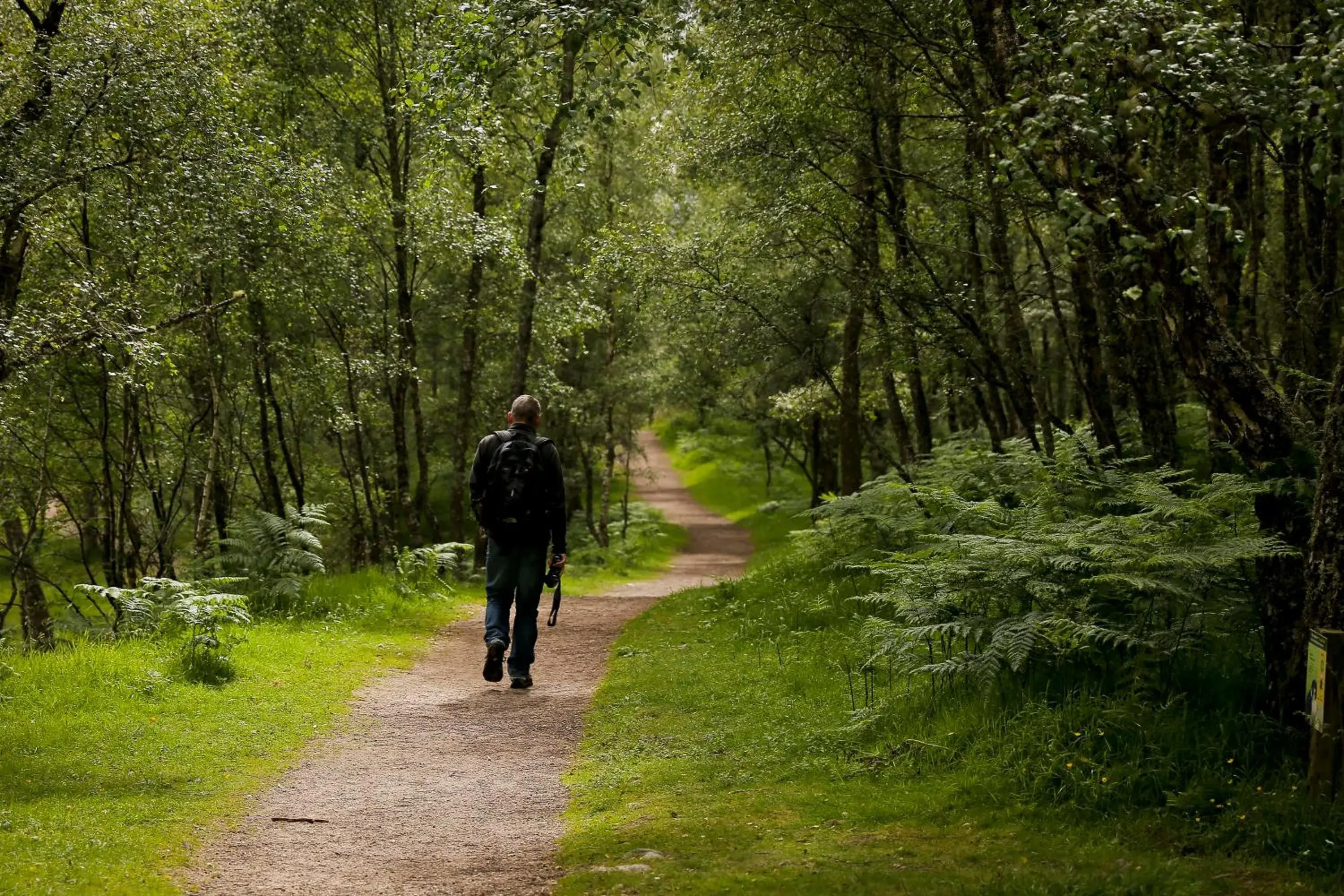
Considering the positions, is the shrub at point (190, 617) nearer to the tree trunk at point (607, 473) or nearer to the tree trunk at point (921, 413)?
the tree trunk at point (921, 413)

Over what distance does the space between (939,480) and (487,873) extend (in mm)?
8176

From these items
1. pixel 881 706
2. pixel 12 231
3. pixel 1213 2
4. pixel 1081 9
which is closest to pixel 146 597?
pixel 12 231

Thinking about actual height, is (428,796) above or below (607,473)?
below

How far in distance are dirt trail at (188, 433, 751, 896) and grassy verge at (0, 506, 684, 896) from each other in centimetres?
26

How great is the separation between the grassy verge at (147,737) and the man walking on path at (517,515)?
161cm

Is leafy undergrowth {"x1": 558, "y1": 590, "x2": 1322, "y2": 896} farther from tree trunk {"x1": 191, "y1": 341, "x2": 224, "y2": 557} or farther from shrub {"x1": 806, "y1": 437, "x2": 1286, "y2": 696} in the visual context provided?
tree trunk {"x1": 191, "y1": 341, "x2": 224, "y2": 557}

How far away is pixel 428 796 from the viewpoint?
19.9 feet

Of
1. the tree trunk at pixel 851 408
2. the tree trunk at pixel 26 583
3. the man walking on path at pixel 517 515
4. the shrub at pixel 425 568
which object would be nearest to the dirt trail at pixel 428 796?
the man walking on path at pixel 517 515

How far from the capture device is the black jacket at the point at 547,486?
8.46 meters

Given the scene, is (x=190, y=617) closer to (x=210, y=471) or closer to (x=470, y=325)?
(x=210, y=471)

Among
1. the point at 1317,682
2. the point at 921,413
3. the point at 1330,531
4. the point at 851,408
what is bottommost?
the point at 1317,682

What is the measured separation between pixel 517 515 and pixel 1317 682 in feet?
19.2

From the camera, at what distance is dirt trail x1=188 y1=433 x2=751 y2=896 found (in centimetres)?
478

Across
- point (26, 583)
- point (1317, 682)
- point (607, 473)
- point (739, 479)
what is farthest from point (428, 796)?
point (739, 479)
